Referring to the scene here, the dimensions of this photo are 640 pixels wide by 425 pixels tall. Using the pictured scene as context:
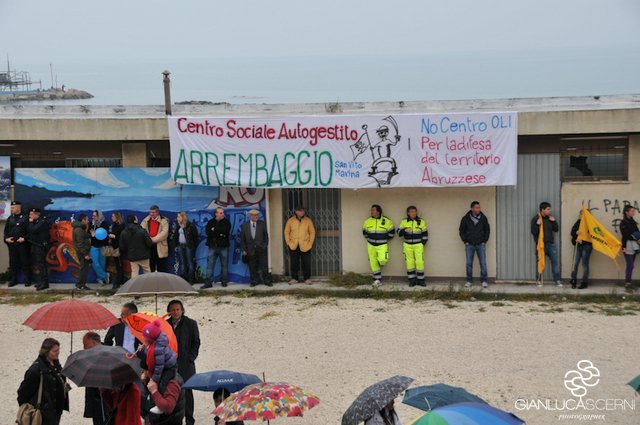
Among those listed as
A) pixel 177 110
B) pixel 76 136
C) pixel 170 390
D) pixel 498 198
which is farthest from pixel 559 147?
pixel 170 390

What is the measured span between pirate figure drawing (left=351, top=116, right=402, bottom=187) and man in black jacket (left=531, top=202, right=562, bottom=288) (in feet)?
9.20

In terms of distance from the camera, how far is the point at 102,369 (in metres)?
6.83

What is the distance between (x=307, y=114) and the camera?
16609 mm

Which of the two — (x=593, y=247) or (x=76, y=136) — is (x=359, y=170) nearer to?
(x=593, y=247)

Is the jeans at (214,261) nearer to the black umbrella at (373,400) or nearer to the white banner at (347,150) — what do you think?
the white banner at (347,150)

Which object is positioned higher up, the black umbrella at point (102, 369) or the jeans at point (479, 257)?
the black umbrella at point (102, 369)

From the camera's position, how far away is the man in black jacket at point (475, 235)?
50.6ft

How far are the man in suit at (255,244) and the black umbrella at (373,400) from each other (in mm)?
9891

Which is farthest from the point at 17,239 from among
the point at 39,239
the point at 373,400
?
the point at 373,400

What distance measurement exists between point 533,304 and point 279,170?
5.45 meters

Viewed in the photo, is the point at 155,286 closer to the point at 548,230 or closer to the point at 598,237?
the point at 548,230

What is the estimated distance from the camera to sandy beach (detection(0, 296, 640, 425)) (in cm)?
991

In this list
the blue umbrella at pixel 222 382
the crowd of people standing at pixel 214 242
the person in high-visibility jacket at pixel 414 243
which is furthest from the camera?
the person in high-visibility jacket at pixel 414 243

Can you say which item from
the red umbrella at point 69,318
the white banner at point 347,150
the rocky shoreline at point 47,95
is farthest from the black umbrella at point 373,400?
the rocky shoreline at point 47,95
